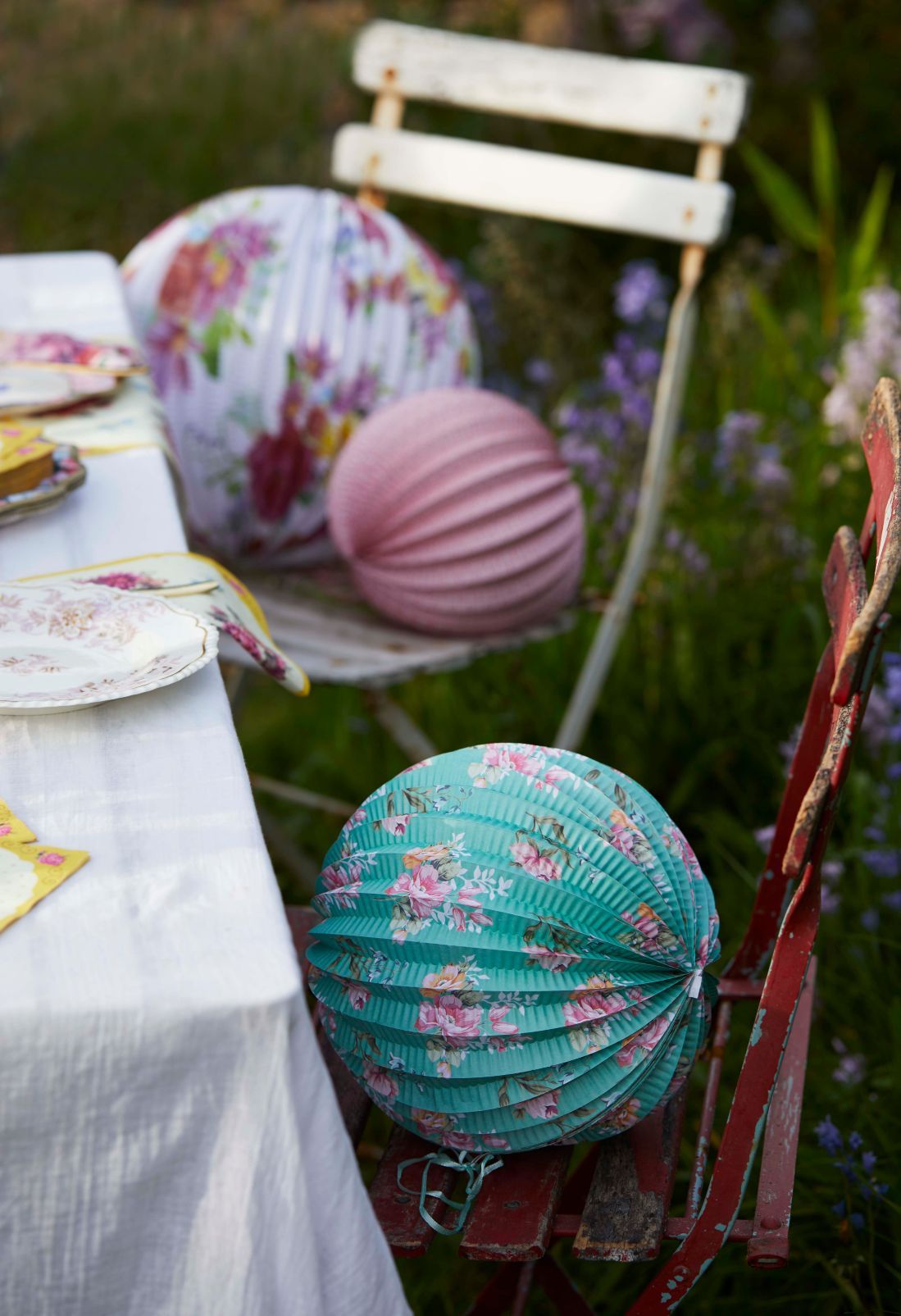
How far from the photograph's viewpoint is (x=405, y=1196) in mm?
1058

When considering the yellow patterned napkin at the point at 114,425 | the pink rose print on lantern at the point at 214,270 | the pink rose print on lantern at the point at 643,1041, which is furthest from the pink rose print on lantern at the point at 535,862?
the pink rose print on lantern at the point at 214,270

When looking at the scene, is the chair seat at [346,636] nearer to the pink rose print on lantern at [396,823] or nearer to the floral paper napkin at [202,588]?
the floral paper napkin at [202,588]

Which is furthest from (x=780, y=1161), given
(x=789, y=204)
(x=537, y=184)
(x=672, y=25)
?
(x=672, y=25)

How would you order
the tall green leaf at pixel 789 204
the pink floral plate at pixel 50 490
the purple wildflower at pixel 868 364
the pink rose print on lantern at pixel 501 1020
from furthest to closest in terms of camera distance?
1. the tall green leaf at pixel 789 204
2. the purple wildflower at pixel 868 364
3. the pink floral plate at pixel 50 490
4. the pink rose print on lantern at pixel 501 1020

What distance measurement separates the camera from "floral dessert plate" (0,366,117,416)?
155cm

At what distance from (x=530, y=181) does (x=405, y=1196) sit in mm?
1642

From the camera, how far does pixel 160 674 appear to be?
3.22 feet

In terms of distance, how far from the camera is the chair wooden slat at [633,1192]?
102 centimetres

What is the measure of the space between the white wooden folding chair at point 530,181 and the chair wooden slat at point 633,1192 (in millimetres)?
798

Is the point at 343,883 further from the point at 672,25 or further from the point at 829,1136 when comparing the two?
the point at 672,25

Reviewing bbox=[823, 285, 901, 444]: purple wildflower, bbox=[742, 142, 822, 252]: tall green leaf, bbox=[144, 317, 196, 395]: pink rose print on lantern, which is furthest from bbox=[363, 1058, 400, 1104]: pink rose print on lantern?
bbox=[742, 142, 822, 252]: tall green leaf

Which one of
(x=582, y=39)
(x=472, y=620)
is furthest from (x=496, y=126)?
(x=472, y=620)

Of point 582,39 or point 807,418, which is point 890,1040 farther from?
point 582,39

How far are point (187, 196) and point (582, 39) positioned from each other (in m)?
1.42
